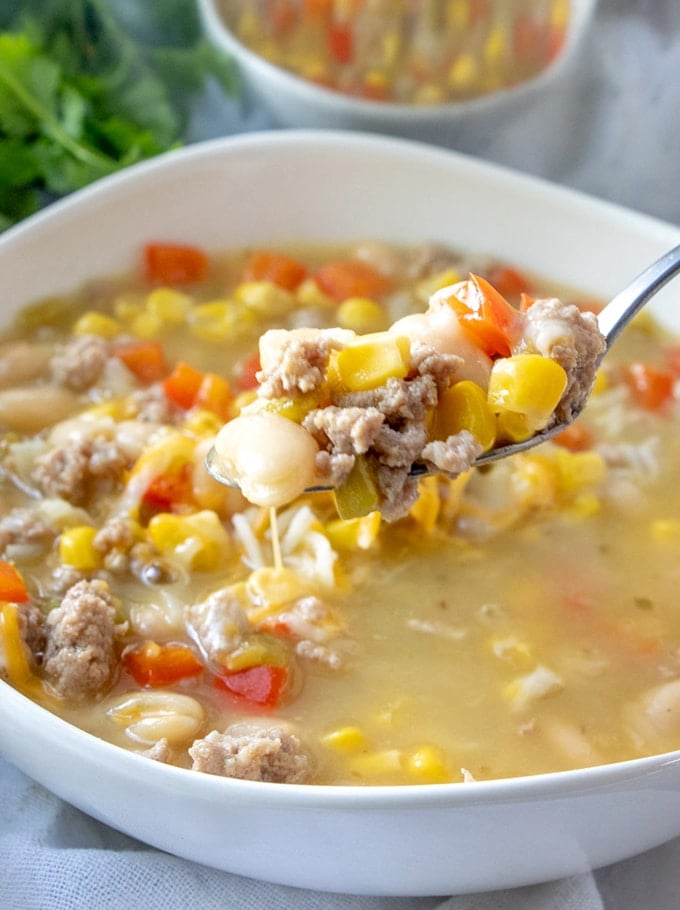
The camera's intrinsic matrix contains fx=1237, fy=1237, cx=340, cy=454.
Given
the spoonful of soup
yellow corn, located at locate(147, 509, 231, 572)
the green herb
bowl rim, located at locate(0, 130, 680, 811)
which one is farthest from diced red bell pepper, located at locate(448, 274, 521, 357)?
the green herb

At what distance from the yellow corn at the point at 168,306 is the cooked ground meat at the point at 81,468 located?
71 cm

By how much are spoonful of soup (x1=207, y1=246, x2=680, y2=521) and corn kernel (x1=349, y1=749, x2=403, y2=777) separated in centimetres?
54

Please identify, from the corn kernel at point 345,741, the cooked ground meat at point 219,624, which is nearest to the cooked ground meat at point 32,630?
the cooked ground meat at point 219,624

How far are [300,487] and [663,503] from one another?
1385 millimetres

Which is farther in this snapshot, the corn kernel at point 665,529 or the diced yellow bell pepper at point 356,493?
the corn kernel at point 665,529

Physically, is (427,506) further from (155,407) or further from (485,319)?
(155,407)

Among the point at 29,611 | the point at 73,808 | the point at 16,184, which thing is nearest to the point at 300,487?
the point at 29,611

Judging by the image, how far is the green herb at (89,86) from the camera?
4289 millimetres

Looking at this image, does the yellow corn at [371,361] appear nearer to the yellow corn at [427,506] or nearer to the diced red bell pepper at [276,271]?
the yellow corn at [427,506]

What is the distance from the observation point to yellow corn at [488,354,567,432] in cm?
263

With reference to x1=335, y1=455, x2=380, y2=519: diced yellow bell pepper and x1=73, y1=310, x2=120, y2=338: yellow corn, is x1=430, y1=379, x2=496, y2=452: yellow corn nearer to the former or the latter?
x1=335, y1=455, x2=380, y2=519: diced yellow bell pepper

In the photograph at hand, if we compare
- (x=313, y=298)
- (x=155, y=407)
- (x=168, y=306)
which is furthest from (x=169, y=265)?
(x=155, y=407)

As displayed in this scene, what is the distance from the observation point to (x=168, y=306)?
13.1ft

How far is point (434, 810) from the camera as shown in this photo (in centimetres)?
226
